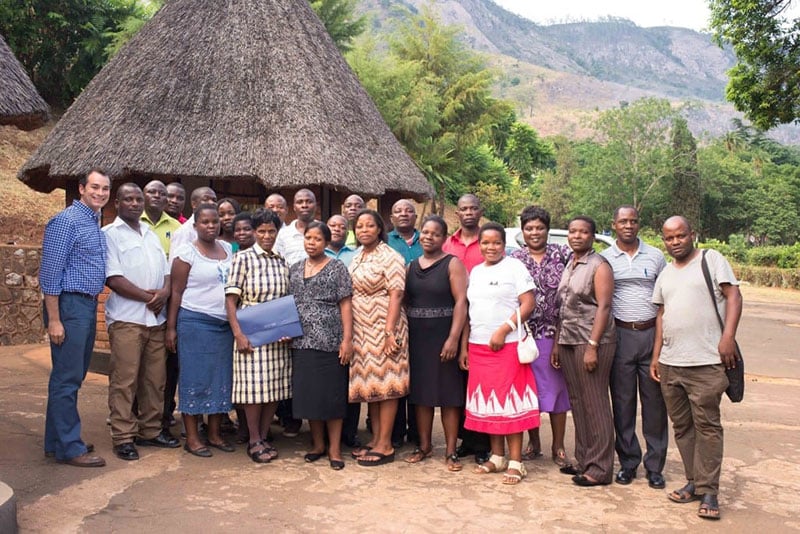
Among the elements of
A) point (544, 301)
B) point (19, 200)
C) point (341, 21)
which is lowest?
point (544, 301)

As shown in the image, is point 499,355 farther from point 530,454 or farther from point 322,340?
point 322,340

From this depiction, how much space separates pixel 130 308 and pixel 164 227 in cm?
103

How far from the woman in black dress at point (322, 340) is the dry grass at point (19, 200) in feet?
35.8

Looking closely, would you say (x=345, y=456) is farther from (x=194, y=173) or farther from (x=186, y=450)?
(x=194, y=173)

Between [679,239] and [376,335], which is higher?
[679,239]

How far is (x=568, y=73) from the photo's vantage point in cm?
15238

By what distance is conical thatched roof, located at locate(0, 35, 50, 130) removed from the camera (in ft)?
16.4

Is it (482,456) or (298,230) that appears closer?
(482,456)

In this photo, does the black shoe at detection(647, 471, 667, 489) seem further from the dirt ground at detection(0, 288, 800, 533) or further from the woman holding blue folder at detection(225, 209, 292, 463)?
the woman holding blue folder at detection(225, 209, 292, 463)

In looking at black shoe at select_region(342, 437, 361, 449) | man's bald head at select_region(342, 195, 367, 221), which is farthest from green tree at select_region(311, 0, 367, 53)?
black shoe at select_region(342, 437, 361, 449)

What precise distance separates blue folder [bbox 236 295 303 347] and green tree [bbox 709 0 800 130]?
1185cm

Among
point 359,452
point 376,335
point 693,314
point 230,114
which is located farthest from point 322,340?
point 230,114

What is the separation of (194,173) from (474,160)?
26.3 meters

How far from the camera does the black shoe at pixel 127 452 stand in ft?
15.7
